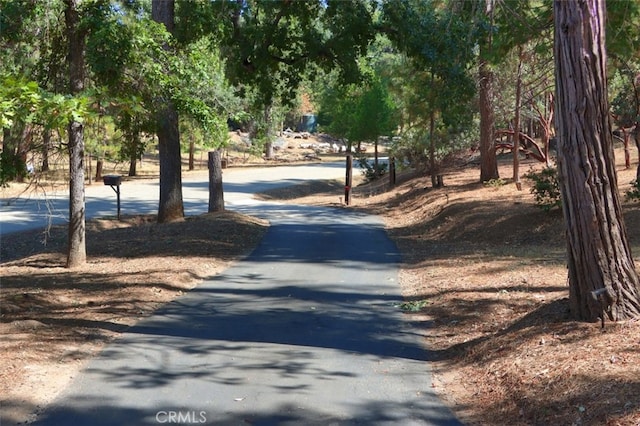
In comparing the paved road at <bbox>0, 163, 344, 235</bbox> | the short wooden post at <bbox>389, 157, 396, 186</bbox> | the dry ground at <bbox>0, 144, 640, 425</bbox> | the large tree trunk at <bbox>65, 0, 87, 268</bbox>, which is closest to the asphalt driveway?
the dry ground at <bbox>0, 144, 640, 425</bbox>

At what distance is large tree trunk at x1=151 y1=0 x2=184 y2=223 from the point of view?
18.8 m

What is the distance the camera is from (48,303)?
11008mm

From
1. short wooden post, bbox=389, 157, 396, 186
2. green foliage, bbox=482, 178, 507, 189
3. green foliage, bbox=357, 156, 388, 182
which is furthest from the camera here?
green foliage, bbox=357, 156, 388, 182

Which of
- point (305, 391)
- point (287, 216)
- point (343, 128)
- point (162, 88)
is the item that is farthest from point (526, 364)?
point (343, 128)

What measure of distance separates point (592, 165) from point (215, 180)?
18.7 meters

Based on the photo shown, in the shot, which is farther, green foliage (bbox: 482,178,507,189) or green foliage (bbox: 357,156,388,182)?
green foliage (bbox: 357,156,388,182)

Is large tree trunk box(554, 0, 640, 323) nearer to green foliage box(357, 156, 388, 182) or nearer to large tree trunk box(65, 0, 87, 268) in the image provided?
large tree trunk box(65, 0, 87, 268)

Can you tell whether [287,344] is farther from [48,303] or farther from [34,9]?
[34,9]

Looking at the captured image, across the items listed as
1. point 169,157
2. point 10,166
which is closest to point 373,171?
point 169,157

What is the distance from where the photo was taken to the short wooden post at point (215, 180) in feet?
81.7

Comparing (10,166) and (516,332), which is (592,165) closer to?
(516,332)

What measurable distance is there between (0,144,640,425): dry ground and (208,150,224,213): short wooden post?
253 cm

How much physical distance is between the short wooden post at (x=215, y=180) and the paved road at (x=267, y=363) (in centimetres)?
1139

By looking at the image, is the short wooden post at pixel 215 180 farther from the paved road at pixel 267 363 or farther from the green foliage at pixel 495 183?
the paved road at pixel 267 363
